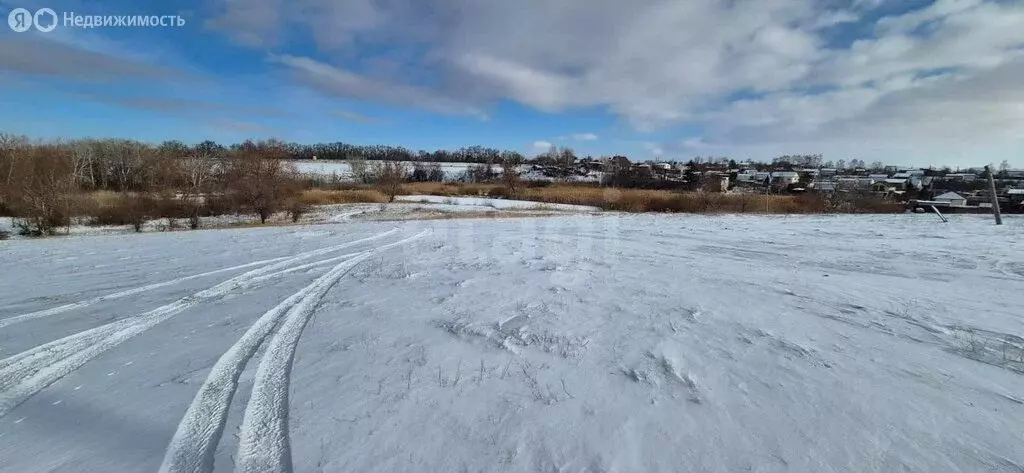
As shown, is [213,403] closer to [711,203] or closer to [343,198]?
[711,203]

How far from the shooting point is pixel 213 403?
11.7 ft

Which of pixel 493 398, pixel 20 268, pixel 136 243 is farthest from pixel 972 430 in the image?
pixel 136 243

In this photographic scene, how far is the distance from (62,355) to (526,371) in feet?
17.1

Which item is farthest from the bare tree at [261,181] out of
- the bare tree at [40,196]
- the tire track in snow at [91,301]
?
the tire track in snow at [91,301]

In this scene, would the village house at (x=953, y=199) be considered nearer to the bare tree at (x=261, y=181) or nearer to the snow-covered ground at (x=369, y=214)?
the snow-covered ground at (x=369, y=214)

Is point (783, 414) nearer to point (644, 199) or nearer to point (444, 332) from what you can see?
point (444, 332)

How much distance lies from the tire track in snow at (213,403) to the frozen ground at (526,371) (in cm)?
2

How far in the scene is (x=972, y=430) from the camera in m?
2.96

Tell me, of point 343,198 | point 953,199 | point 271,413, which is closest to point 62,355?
point 271,413

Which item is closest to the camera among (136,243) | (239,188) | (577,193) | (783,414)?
(783,414)

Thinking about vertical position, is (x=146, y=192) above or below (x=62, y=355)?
above

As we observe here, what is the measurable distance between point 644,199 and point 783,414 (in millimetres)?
37421

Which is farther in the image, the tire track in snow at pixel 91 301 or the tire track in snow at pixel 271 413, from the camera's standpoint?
the tire track in snow at pixel 91 301

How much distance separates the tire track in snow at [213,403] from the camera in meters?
2.88
